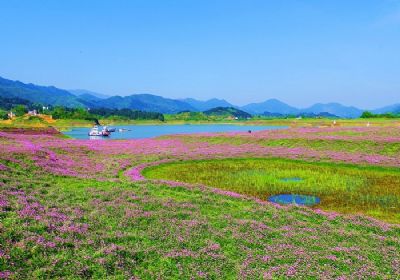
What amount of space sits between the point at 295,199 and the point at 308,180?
7387mm

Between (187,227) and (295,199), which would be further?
(295,199)

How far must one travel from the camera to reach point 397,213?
24422 mm

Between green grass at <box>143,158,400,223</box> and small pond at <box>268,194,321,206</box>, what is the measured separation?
2.23ft

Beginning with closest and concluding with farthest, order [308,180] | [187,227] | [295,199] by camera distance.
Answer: [187,227] → [295,199] → [308,180]

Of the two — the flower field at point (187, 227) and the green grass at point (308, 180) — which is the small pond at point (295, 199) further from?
the flower field at point (187, 227)

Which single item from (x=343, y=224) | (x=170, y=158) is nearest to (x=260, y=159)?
(x=170, y=158)

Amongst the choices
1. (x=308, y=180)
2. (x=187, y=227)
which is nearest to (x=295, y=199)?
(x=308, y=180)

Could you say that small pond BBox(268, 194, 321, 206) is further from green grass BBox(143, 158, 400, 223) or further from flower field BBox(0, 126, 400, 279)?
flower field BBox(0, 126, 400, 279)

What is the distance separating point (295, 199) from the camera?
28.7 meters

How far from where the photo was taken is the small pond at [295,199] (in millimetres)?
27319

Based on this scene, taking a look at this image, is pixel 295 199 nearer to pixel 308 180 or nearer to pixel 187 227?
pixel 308 180

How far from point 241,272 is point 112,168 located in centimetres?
2824

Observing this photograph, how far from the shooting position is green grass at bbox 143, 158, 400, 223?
26.8 m

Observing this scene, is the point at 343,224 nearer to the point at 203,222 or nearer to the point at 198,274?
the point at 203,222
